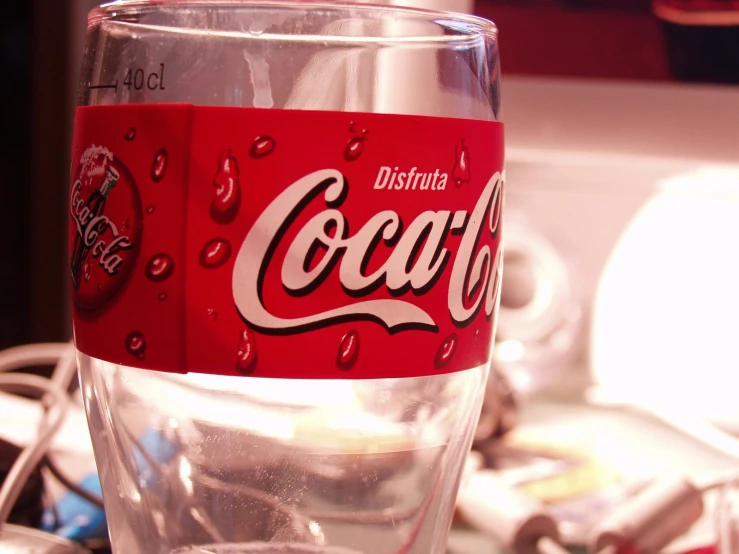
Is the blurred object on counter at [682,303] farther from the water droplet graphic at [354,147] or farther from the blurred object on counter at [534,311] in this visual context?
the water droplet graphic at [354,147]

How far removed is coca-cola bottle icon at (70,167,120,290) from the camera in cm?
29

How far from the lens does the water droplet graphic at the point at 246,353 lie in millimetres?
275

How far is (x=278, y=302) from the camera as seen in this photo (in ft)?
0.91

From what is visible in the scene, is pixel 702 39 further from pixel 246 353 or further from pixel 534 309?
pixel 246 353

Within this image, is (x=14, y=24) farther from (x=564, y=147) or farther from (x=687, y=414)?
(x=687, y=414)

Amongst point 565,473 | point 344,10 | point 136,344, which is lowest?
point 565,473

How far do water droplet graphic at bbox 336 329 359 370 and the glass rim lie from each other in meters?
0.11

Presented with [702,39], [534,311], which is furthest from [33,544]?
[702,39]

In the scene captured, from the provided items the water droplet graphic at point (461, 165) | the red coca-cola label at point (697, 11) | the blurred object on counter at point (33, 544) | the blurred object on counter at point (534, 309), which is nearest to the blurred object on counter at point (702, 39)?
the red coca-cola label at point (697, 11)

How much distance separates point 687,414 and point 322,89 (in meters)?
0.42

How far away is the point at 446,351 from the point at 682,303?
1.27ft

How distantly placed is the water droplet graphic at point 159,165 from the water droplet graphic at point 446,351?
0.11 m

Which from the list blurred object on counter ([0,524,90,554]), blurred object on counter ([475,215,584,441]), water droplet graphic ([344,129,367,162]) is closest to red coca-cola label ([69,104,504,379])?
water droplet graphic ([344,129,367,162])

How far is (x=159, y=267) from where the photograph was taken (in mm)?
280
